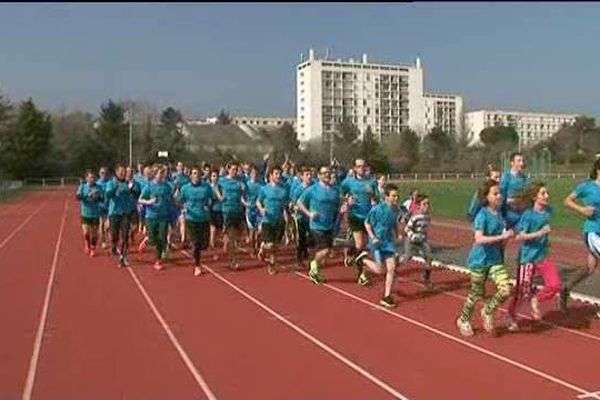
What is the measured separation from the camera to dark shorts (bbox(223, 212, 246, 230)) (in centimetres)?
1488

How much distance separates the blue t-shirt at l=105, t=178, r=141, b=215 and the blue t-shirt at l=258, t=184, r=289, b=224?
289cm

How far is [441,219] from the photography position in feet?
87.0

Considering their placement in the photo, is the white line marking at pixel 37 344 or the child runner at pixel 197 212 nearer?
the white line marking at pixel 37 344

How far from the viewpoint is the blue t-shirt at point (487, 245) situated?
815 centimetres

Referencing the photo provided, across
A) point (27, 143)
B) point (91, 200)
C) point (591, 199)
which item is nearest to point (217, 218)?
point (91, 200)

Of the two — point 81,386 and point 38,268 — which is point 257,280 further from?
point 81,386

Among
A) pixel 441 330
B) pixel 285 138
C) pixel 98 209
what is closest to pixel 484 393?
pixel 441 330

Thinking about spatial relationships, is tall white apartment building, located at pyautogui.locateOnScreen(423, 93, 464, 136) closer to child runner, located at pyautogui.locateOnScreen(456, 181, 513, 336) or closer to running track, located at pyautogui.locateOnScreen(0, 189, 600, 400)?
running track, located at pyautogui.locateOnScreen(0, 189, 600, 400)

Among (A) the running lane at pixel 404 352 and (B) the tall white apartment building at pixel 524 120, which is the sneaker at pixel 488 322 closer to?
(A) the running lane at pixel 404 352

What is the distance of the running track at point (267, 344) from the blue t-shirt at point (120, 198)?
91.8 inches

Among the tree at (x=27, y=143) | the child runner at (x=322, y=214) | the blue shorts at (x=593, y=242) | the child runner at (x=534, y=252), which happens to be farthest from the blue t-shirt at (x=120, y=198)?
the tree at (x=27, y=143)

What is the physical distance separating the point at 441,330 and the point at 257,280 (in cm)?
444

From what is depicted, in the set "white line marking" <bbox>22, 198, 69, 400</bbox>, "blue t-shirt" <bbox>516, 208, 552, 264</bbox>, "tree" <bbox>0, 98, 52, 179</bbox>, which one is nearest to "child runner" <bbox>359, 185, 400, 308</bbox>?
"blue t-shirt" <bbox>516, 208, 552, 264</bbox>

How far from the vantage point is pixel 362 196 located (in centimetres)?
1292
